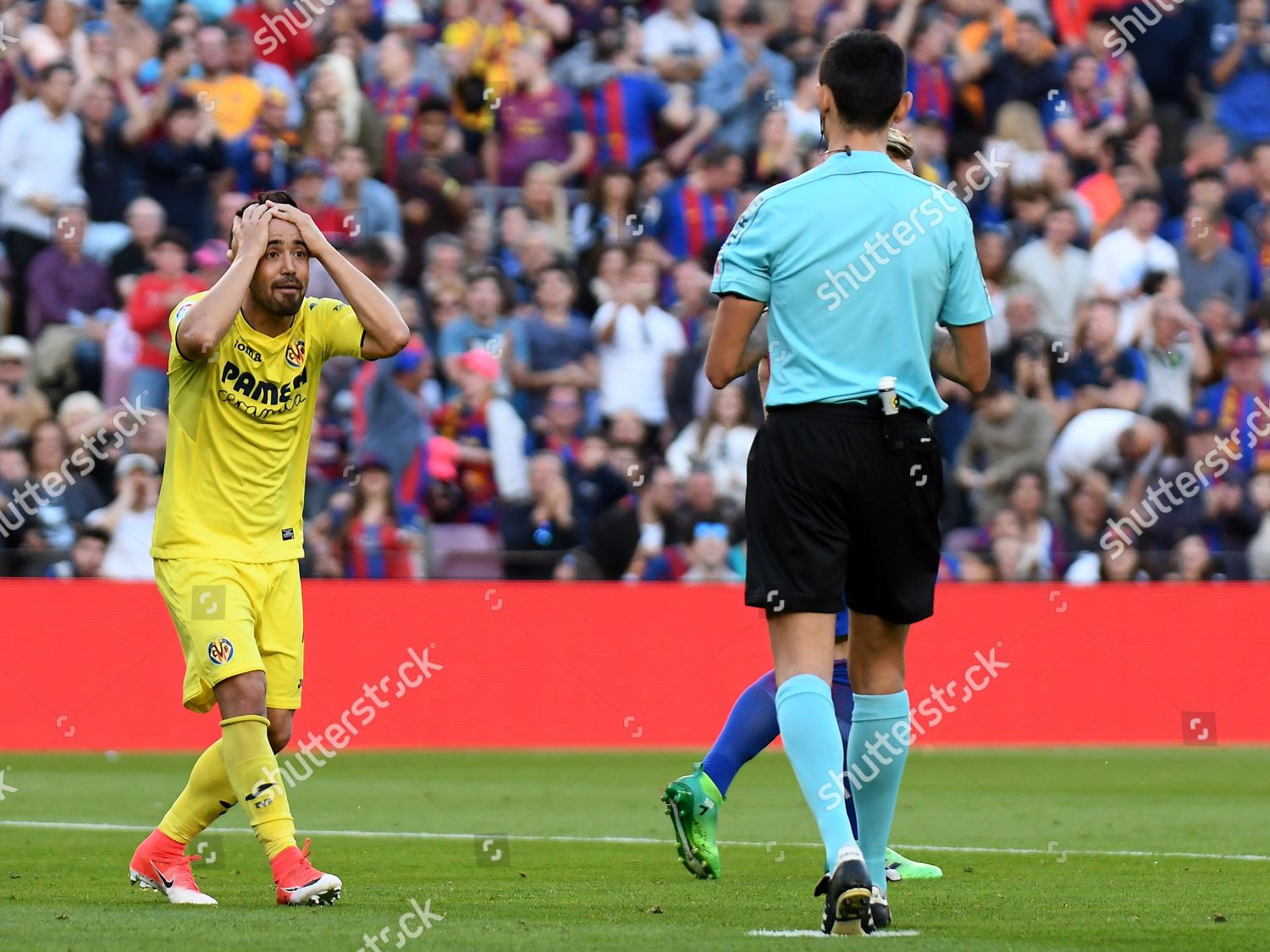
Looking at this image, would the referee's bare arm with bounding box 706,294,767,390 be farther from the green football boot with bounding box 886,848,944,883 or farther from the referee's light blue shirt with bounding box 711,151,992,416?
the green football boot with bounding box 886,848,944,883

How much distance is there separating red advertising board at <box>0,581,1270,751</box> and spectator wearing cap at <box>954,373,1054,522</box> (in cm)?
117

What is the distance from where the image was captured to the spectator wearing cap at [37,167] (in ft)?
51.2

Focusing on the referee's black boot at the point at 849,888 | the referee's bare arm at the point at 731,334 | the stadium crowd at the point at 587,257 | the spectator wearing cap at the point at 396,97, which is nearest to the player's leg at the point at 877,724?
the referee's black boot at the point at 849,888

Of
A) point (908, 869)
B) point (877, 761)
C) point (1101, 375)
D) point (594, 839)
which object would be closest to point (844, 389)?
point (877, 761)

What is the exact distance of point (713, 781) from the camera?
752cm

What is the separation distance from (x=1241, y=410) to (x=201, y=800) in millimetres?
11413

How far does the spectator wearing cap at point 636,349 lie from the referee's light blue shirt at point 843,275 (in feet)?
33.6

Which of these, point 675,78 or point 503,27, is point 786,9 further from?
point 503,27

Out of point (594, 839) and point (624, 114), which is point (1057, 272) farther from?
point (594, 839)

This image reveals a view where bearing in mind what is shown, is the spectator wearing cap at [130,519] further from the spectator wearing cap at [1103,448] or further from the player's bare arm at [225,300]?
the player's bare arm at [225,300]

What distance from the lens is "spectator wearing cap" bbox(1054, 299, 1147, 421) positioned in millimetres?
16031

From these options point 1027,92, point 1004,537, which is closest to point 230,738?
point 1004,537

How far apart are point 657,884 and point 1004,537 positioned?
8.31 m

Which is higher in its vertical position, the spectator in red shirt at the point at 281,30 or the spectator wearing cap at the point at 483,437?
A: the spectator in red shirt at the point at 281,30
